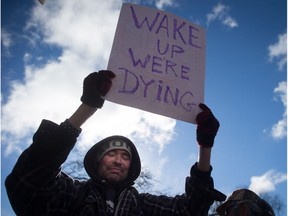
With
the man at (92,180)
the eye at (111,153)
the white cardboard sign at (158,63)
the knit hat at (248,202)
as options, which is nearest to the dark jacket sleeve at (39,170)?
the man at (92,180)

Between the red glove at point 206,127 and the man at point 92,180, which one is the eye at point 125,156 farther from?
the red glove at point 206,127

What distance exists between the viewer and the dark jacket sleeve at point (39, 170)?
1.49 meters

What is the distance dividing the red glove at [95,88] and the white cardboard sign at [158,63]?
51 millimetres

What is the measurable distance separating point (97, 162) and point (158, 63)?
0.93m

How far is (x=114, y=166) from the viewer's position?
1998 mm

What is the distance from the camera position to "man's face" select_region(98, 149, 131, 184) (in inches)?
76.1

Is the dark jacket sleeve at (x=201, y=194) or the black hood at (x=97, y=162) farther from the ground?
the black hood at (x=97, y=162)

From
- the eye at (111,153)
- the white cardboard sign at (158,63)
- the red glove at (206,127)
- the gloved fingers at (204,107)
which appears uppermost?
the white cardboard sign at (158,63)

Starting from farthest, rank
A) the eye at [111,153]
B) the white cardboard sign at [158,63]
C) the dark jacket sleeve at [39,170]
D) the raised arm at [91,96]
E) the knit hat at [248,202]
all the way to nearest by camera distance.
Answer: the knit hat at [248,202] < the eye at [111,153] < the white cardboard sign at [158,63] < the raised arm at [91,96] < the dark jacket sleeve at [39,170]

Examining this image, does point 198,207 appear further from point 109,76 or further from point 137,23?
point 137,23

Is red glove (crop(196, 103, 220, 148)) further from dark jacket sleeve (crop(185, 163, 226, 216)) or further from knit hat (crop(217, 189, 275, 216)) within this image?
knit hat (crop(217, 189, 275, 216))

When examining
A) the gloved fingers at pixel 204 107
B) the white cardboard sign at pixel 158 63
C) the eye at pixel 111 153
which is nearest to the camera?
the white cardboard sign at pixel 158 63

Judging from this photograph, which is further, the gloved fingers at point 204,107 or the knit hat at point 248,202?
the knit hat at point 248,202

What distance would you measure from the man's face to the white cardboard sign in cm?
52
